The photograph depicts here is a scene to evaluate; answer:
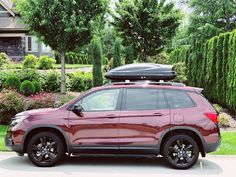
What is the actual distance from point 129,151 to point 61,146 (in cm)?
139

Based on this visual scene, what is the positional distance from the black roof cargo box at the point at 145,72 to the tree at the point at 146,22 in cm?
1310

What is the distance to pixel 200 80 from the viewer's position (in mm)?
23734

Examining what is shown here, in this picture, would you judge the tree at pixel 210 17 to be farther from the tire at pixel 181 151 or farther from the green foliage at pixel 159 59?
the tire at pixel 181 151

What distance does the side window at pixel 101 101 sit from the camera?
981cm

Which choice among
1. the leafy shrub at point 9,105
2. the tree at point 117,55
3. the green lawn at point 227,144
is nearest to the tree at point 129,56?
the tree at point 117,55

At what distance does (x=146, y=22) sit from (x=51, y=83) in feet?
18.6

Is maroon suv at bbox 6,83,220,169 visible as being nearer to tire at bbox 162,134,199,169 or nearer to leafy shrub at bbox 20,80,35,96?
tire at bbox 162,134,199,169

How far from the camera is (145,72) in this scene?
10.6 m

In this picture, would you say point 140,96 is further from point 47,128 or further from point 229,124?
point 229,124

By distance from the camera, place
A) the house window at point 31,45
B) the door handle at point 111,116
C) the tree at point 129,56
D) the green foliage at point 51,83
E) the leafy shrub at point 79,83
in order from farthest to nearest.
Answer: the house window at point 31,45
the leafy shrub at point 79,83
the tree at point 129,56
the green foliage at point 51,83
the door handle at point 111,116

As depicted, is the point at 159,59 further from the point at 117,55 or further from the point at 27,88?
the point at 27,88

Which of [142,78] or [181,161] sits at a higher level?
[142,78]

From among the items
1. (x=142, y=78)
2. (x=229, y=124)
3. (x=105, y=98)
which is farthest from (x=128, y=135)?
(x=229, y=124)

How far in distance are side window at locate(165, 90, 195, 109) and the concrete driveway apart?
1.28 meters
